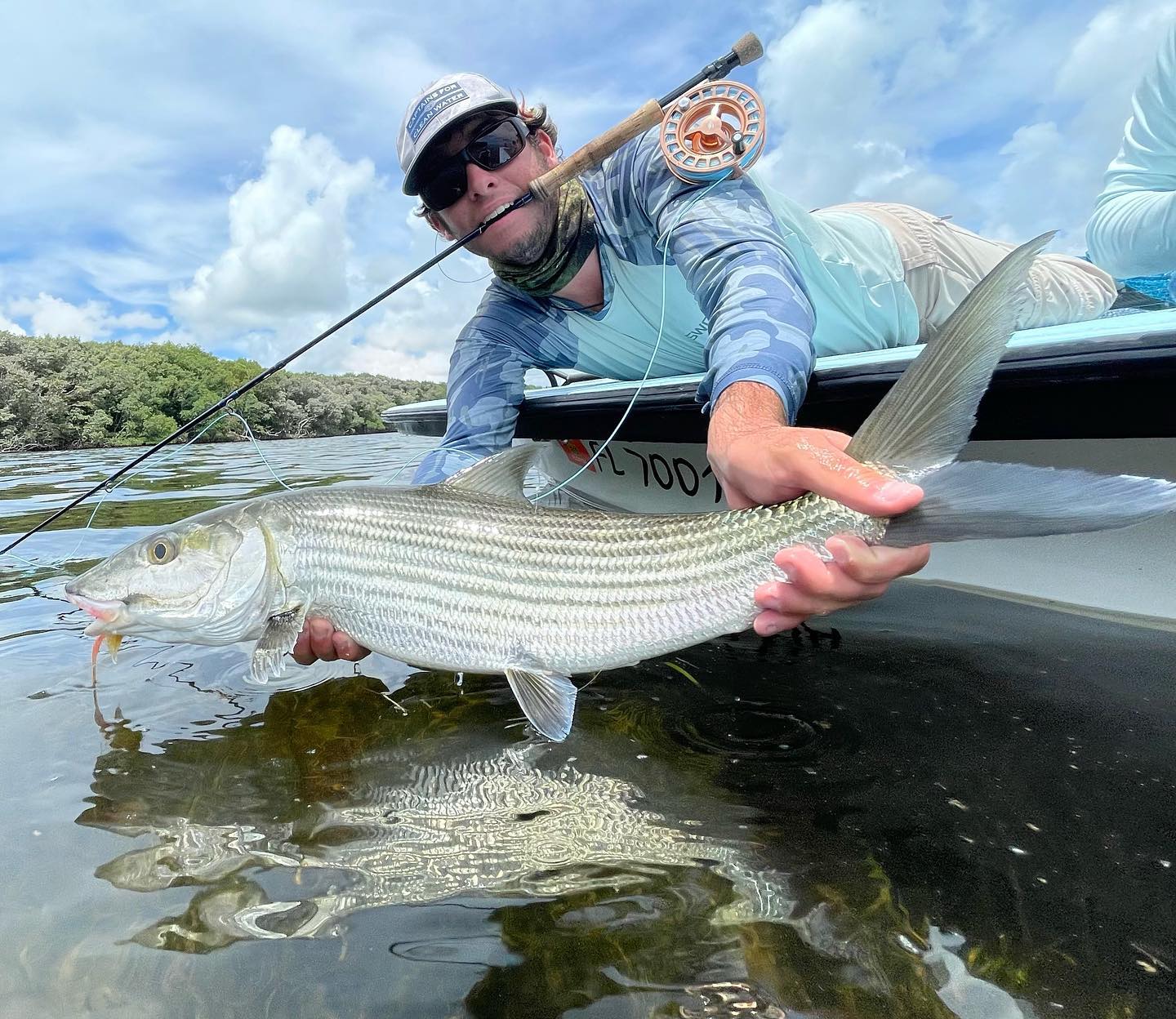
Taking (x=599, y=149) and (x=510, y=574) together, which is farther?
(x=599, y=149)

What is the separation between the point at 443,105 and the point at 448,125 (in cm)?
12

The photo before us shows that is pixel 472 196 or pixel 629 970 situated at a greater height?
pixel 472 196

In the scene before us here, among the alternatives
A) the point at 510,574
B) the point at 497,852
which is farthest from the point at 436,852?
→ the point at 510,574

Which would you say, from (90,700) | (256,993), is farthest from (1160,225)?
(90,700)

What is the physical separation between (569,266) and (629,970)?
10.5ft

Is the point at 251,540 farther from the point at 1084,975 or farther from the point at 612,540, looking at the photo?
the point at 1084,975

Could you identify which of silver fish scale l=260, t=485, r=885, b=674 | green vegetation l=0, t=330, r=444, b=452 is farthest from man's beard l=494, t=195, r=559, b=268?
green vegetation l=0, t=330, r=444, b=452

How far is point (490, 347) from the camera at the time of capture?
14.3ft

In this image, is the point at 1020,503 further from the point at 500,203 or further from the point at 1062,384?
the point at 500,203

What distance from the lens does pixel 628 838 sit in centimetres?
196

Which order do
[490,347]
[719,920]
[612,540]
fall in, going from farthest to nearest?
1. [490,347]
2. [612,540]
3. [719,920]

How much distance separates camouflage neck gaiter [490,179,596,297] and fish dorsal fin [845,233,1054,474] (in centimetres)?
223

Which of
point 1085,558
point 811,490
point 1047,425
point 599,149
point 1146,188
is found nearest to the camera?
point 811,490

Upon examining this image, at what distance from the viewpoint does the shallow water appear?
1.48 metres
